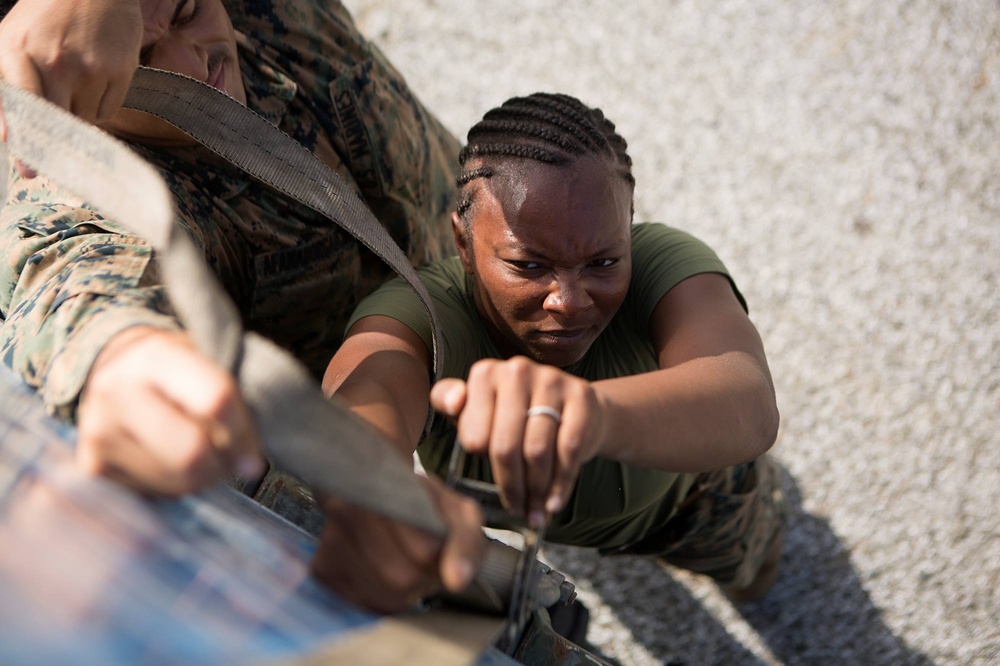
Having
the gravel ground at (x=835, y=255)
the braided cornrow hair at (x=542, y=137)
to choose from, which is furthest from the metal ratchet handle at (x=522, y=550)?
the gravel ground at (x=835, y=255)

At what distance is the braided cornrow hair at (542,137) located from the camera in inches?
50.0

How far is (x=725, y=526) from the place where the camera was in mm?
1829

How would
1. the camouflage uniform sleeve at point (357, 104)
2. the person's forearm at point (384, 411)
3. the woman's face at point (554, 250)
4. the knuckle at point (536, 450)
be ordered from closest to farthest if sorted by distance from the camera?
the knuckle at point (536, 450) < the person's forearm at point (384, 411) < the woman's face at point (554, 250) < the camouflage uniform sleeve at point (357, 104)

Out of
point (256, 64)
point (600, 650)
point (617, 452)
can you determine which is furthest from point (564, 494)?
point (600, 650)

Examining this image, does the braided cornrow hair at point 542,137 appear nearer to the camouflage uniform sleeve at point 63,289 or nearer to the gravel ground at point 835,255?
the camouflage uniform sleeve at point 63,289

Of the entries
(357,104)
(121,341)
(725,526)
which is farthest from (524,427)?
(725,526)

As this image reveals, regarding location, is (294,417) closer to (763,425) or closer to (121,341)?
(121,341)

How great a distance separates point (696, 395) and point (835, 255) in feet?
5.05

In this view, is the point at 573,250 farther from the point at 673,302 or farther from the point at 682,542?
the point at 682,542

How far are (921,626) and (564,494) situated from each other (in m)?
1.71

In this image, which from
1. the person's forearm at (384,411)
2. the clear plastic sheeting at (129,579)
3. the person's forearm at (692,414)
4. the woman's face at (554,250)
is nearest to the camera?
the clear plastic sheeting at (129,579)

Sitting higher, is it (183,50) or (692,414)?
(183,50)

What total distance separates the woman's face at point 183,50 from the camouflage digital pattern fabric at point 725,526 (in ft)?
3.66

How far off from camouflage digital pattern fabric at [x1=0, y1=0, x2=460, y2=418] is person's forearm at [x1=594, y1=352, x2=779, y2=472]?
465 millimetres
